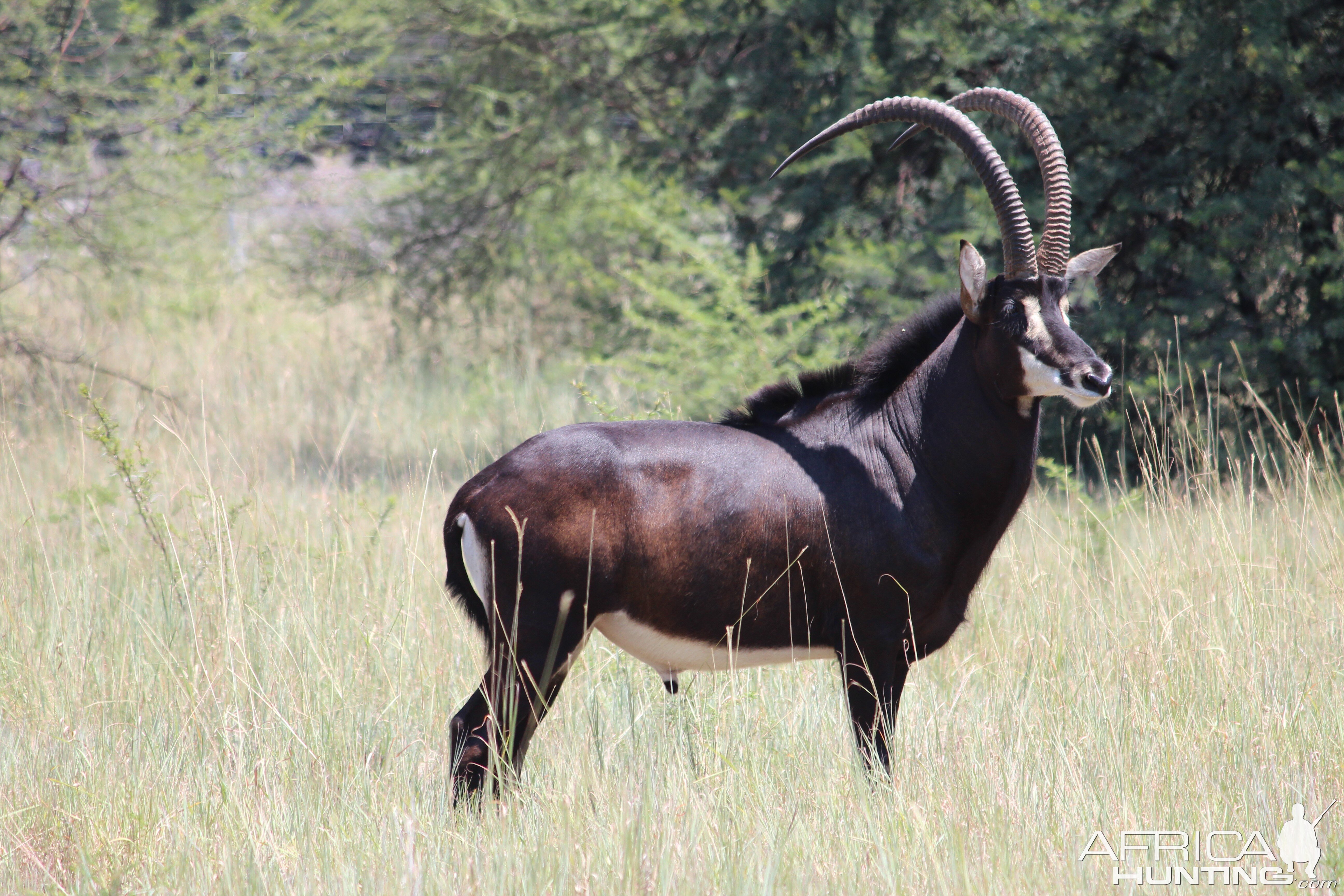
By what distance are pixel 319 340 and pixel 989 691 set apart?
1019cm

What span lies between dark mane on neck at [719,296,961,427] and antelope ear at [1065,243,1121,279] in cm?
41

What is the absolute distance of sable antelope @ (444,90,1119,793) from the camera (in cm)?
357

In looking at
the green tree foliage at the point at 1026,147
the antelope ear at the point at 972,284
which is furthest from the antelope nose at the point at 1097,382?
the green tree foliage at the point at 1026,147

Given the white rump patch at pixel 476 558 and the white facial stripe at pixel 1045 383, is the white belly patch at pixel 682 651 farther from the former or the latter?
the white facial stripe at pixel 1045 383

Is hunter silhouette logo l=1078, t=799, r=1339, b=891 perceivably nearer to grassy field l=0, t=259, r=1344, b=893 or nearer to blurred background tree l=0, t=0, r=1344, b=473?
grassy field l=0, t=259, r=1344, b=893

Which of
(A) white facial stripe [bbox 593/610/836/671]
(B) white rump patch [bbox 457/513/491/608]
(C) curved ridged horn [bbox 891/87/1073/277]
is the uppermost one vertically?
(C) curved ridged horn [bbox 891/87/1073/277]

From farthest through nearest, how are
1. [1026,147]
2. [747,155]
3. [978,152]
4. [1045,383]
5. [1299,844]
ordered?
[747,155] → [1026,147] → [978,152] → [1045,383] → [1299,844]

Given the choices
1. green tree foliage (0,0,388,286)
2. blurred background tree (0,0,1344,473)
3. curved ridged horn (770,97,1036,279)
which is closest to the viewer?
curved ridged horn (770,97,1036,279)

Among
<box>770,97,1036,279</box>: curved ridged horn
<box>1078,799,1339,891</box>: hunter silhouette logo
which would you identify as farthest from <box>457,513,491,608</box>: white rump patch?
<box>1078,799,1339,891</box>: hunter silhouette logo

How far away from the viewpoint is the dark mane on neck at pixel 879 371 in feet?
13.6

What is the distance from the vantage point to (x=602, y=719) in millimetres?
4453

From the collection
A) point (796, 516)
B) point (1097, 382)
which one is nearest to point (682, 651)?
point (796, 516)

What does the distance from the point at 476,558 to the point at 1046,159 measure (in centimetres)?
242

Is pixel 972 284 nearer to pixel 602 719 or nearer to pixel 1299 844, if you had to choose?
pixel 1299 844
